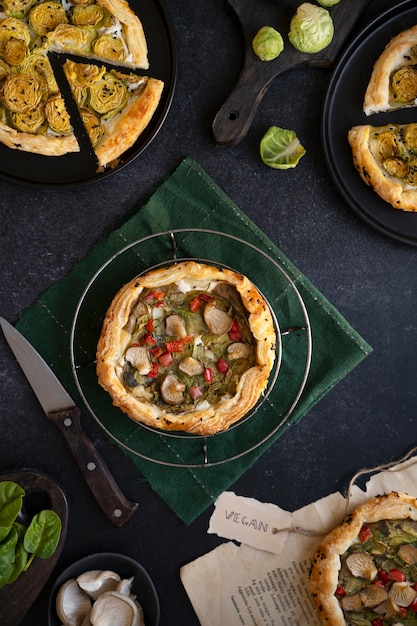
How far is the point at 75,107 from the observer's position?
13.7ft

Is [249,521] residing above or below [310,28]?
below

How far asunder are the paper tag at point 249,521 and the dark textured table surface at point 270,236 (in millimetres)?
68

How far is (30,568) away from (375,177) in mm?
3299

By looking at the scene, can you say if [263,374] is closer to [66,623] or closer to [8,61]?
[66,623]

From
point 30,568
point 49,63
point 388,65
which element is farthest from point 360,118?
point 30,568

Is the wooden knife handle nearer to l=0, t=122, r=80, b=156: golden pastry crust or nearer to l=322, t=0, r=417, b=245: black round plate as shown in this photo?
l=0, t=122, r=80, b=156: golden pastry crust

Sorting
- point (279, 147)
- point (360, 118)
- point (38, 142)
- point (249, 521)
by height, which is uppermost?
point (38, 142)

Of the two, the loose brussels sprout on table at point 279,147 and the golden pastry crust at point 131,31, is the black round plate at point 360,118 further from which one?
the golden pastry crust at point 131,31

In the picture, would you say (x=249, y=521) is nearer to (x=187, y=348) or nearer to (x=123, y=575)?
(x=123, y=575)

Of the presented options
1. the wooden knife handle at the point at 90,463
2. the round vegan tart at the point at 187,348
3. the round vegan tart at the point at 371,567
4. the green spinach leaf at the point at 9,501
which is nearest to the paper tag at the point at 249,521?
the round vegan tart at the point at 371,567

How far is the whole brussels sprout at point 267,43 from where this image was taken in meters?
4.09

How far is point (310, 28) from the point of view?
4.05 meters

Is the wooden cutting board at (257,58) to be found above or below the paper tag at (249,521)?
above

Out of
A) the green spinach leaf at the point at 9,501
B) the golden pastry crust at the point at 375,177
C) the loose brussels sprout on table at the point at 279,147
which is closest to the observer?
the green spinach leaf at the point at 9,501
